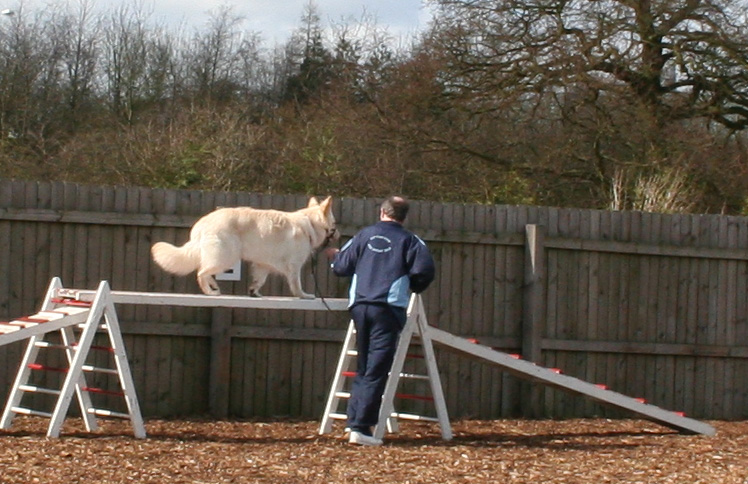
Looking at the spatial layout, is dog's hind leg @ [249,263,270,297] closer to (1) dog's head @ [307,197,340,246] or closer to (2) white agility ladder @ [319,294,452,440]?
(1) dog's head @ [307,197,340,246]

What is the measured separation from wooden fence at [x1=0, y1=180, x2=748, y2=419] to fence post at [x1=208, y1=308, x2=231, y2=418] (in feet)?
0.06

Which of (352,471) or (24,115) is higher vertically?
(24,115)

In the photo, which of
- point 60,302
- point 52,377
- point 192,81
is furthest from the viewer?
point 192,81

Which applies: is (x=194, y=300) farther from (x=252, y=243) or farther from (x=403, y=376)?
(x=403, y=376)

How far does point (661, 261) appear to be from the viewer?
991 cm

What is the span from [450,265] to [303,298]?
1.96 meters

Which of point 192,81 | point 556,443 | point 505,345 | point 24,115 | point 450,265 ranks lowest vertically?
point 556,443

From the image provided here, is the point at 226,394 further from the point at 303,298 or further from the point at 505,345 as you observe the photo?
the point at 505,345

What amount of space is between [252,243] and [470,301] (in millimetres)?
2501

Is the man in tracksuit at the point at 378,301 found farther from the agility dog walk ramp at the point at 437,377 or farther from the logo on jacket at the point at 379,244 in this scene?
the agility dog walk ramp at the point at 437,377

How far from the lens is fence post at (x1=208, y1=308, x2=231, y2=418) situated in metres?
8.78

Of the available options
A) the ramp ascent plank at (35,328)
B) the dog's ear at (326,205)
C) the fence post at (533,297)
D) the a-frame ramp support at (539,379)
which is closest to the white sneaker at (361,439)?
the a-frame ramp support at (539,379)

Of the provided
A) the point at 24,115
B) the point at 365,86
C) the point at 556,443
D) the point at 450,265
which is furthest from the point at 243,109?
the point at 556,443

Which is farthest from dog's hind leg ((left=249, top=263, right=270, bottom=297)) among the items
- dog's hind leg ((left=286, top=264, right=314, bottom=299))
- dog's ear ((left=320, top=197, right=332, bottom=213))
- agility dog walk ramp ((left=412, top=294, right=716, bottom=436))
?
agility dog walk ramp ((left=412, top=294, right=716, bottom=436))
